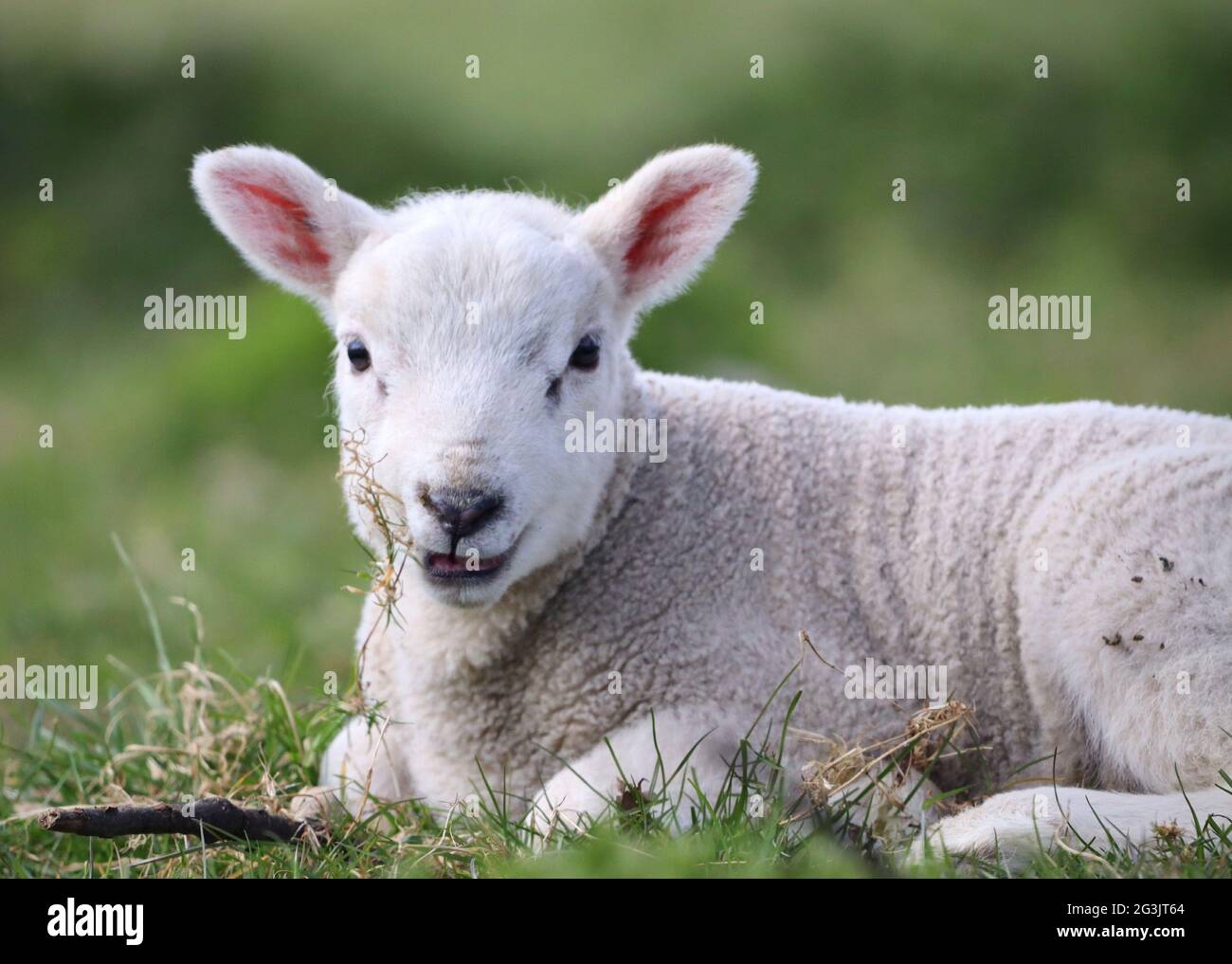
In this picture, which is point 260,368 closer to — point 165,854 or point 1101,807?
point 165,854

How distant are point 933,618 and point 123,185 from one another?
36.3 feet

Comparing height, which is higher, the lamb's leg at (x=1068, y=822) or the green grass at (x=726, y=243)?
the green grass at (x=726, y=243)

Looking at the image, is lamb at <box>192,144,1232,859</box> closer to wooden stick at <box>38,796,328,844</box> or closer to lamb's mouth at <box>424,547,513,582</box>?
lamb's mouth at <box>424,547,513,582</box>

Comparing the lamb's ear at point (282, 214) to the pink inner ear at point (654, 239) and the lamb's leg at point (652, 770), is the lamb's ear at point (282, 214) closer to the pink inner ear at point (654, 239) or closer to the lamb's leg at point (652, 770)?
the pink inner ear at point (654, 239)

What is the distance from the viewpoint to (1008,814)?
12.2 feet

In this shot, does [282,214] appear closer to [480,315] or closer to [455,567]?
[480,315]

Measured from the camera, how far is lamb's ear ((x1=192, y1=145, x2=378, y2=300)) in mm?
4309

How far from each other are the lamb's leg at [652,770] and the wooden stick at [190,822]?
2.19ft

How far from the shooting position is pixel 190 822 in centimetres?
380

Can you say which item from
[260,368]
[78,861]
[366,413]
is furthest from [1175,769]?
[260,368]

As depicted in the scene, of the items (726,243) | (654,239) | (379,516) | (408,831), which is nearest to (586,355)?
(654,239)

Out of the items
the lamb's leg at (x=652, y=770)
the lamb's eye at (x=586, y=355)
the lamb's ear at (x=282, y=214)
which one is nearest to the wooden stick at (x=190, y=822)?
the lamb's leg at (x=652, y=770)

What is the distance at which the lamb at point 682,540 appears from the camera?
384 centimetres

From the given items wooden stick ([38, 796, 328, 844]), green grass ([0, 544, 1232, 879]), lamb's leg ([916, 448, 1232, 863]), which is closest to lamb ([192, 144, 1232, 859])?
→ lamb's leg ([916, 448, 1232, 863])
